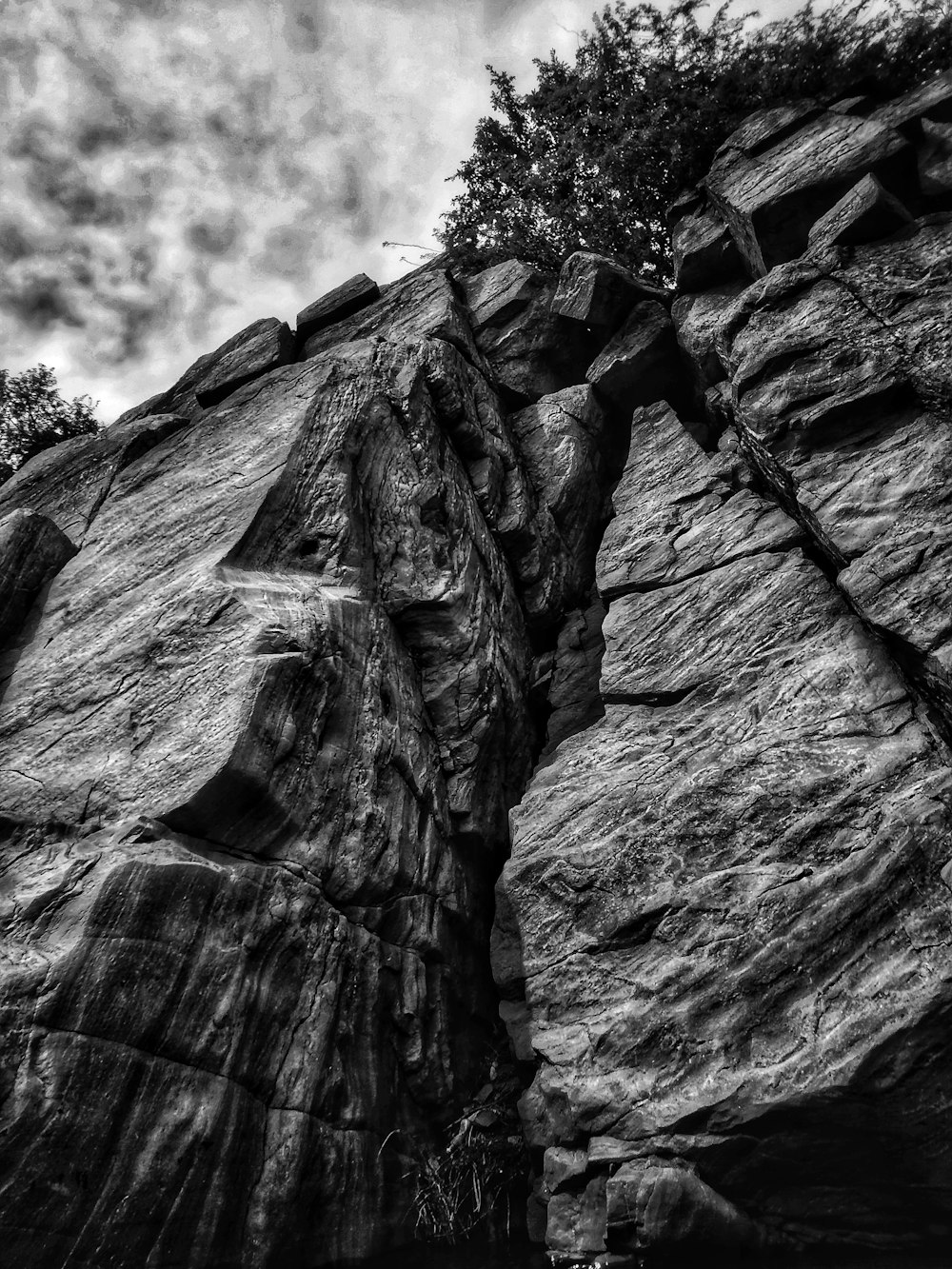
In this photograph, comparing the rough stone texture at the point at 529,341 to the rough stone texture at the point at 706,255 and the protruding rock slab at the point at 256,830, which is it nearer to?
the rough stone texture at the point at 706,255

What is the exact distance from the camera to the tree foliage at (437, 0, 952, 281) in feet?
64.0

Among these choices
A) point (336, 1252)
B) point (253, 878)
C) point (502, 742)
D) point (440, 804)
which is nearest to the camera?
point (336, 1252)

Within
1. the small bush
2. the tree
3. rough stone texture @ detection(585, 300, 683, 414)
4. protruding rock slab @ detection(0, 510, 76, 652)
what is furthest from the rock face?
the tree

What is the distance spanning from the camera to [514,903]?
12500mm

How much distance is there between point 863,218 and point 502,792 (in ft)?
45.3

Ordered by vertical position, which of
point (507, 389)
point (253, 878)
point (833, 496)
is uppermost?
point (507, 389)

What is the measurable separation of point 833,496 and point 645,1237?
11.2 metres

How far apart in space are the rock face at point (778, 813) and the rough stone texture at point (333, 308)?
11.3m

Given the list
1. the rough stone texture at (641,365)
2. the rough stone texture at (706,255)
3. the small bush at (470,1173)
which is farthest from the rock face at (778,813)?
the rough stone texture at (641,365)

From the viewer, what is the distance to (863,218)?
51.6ft

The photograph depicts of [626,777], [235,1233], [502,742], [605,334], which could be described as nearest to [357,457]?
[502,742]

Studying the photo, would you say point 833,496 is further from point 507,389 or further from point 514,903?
point 507,389

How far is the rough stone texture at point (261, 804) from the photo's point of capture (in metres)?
8.62

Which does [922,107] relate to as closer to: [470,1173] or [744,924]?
[744,924]
